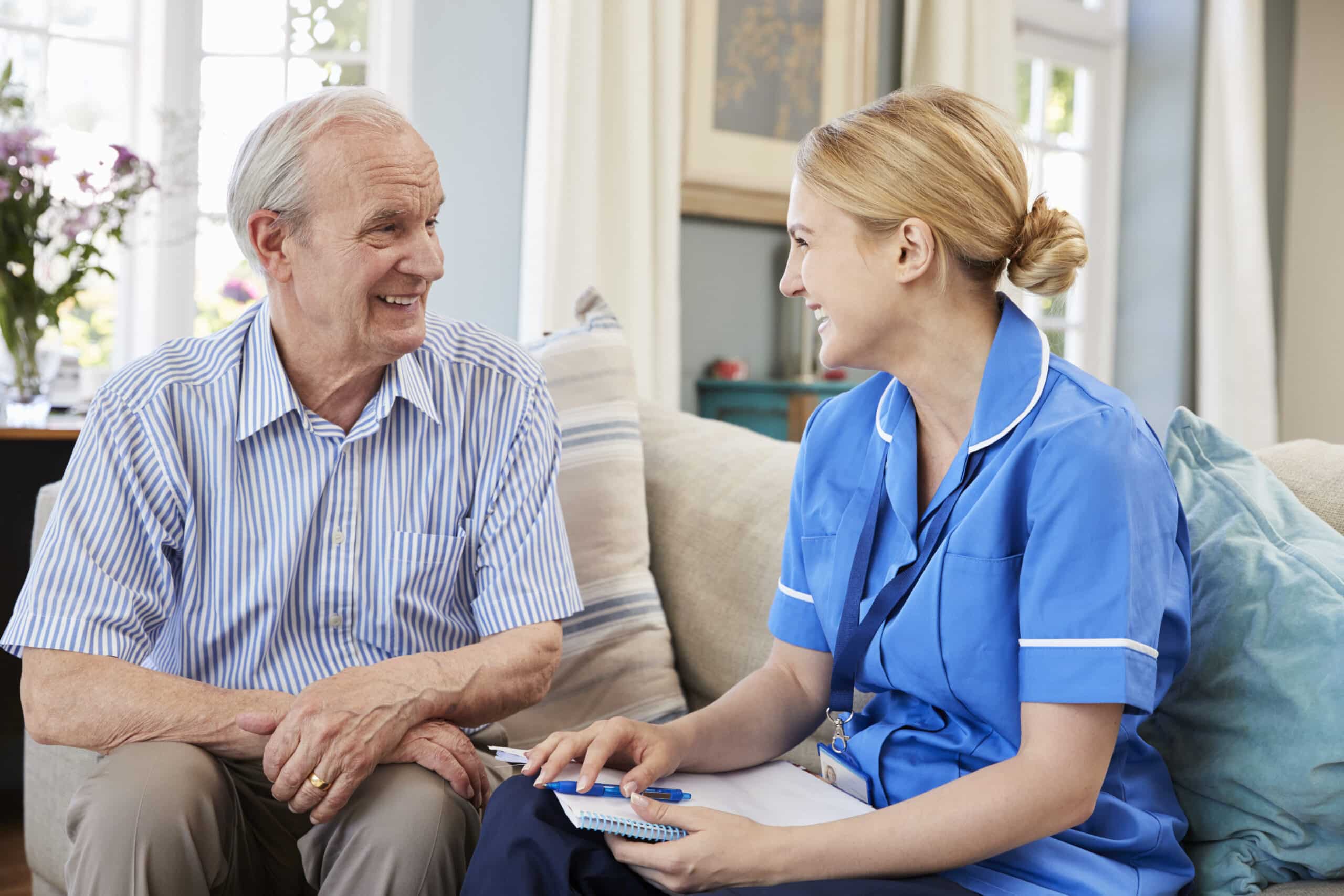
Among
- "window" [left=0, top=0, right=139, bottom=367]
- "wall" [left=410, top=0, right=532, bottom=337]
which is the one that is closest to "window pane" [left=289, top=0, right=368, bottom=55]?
"wall" [left=410, top=0, right=532, bottom=337]

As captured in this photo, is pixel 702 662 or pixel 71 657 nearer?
pixel 71 657

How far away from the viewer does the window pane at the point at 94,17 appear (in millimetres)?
2793

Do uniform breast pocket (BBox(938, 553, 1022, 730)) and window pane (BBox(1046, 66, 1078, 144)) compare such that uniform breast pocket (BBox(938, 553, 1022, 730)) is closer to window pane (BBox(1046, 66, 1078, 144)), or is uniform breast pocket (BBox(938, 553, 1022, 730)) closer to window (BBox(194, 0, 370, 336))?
window (BBox(194, 0, 370, 336))

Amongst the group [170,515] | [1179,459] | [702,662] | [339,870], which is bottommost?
[339,870]

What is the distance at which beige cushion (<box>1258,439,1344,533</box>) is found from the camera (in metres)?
1.27

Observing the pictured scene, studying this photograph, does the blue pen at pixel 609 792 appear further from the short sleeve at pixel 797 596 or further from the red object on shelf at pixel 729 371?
the red object on shelf at pixel 729 371

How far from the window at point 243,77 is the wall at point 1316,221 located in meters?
4.02

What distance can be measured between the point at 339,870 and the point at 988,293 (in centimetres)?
85

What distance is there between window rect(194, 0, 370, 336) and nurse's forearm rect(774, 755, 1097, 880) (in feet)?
7.87

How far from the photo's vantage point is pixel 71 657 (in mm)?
1224

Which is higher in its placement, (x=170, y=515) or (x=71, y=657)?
(x=170, y=515)

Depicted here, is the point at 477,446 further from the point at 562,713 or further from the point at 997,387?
the point at 997,387

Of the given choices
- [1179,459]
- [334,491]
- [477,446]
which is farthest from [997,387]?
[334,491]

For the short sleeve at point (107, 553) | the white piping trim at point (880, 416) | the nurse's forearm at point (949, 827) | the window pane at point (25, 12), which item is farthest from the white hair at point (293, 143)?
the window pane at point (25, 12)
